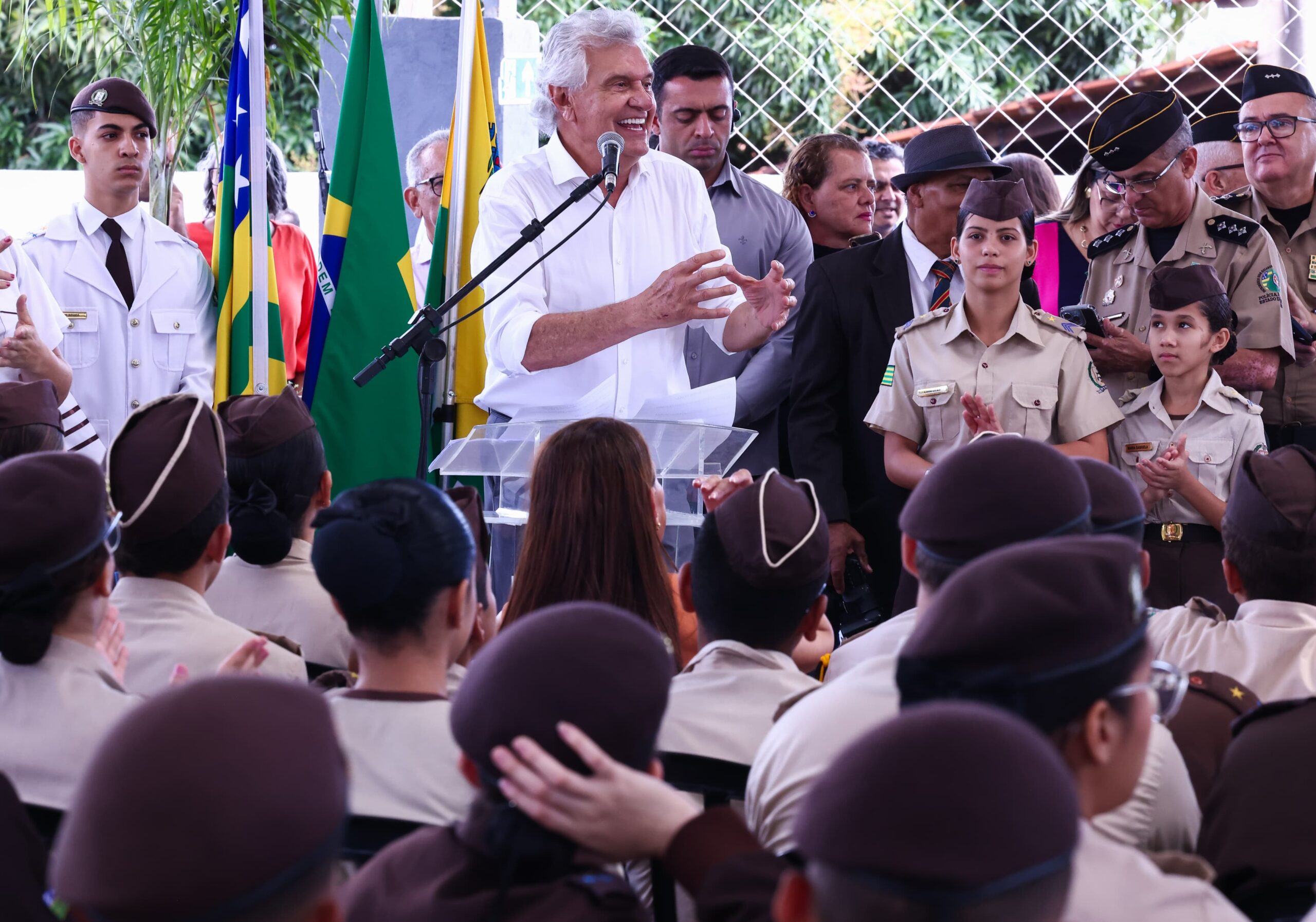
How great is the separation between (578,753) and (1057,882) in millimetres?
492

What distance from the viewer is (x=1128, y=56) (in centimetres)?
1041

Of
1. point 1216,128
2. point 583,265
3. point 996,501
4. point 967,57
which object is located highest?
point 967,57

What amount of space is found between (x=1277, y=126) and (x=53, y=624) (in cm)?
349

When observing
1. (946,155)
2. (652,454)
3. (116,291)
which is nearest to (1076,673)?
(652,454)

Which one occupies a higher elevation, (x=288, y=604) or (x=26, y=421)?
(x=26, y=421)

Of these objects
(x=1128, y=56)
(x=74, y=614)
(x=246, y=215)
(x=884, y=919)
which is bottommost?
(x=74, y=614)

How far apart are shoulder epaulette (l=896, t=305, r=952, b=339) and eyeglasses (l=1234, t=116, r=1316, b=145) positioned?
121 cm

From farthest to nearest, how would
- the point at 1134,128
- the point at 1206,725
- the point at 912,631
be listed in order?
the point at 1134,128 → the point at 1206,725 → the point at 912,631

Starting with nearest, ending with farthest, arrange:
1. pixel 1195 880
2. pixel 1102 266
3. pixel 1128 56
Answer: pixel 1195 880
pixel 1102 266
pixel 1128 56

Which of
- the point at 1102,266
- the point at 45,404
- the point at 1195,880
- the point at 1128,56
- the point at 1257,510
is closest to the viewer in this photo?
the point at 1195,880

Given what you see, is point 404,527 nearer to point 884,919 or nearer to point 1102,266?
point 884,919

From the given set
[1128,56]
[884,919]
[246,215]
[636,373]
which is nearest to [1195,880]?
[884,919]

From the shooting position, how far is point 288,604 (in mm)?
2666

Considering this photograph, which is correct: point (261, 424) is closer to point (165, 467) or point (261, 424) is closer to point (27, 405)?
point (165, 467)
